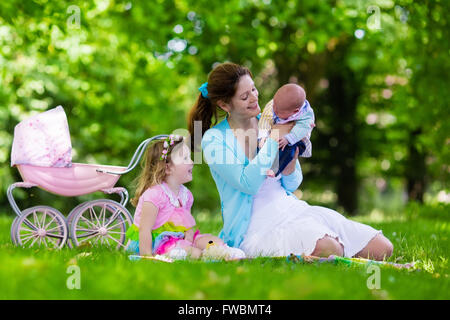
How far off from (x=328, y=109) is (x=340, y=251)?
10228mm

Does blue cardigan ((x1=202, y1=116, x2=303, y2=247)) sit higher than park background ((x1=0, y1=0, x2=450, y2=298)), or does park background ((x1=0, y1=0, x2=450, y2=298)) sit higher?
park background ((x1=0, y1=0, x2=450, y2=298))

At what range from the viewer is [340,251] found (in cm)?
382

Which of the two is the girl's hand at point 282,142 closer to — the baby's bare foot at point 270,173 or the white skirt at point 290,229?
the baby's bare foot at point 270,173

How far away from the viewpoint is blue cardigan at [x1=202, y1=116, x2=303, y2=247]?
12.3ft

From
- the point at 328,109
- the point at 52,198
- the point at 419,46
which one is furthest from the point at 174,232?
the point at 328,109

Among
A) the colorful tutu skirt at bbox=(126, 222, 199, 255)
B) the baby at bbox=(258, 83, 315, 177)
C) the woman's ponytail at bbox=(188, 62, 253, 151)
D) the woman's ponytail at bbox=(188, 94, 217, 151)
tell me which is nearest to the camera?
the baby at bbox=(258, 83, 315, 177)

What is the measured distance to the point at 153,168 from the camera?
4.25 metres

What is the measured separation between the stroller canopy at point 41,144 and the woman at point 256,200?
3.54ft

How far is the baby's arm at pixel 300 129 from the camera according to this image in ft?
12.2

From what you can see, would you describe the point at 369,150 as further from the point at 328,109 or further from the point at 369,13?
the point at 369,13

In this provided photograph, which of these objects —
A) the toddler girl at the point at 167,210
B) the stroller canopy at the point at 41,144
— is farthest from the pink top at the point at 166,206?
the stroller canopy at the point at 41,144

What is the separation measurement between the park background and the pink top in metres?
Result: 1.82

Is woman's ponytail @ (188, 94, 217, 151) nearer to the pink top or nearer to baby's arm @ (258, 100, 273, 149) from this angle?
baby's arm @ (258, 100, 273, 149)

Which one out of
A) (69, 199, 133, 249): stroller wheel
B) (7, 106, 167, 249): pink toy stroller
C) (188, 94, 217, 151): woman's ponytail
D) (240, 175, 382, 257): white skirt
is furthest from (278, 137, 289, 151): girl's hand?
(69, 199, 133, 249): stroller wheel
